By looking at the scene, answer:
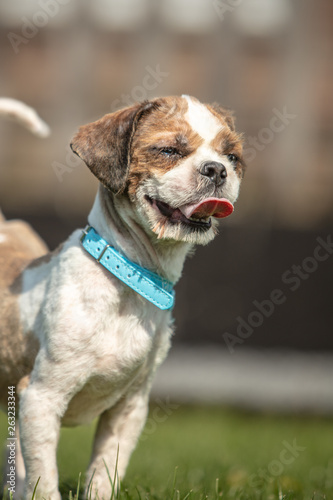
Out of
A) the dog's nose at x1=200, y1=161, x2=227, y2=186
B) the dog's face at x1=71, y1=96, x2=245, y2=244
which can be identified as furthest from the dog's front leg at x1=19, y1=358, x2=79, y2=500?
the dog's nose at x1=200, y1=161, x2=227, y2=186

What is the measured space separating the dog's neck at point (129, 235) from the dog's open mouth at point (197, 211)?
14cm

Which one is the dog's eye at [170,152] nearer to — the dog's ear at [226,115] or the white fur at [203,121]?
the white fur at [203,121]

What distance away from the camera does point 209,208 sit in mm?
3680

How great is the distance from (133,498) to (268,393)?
7123 mm

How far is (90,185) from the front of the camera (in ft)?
39.2

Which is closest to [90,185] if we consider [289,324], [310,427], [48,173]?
[48,173]

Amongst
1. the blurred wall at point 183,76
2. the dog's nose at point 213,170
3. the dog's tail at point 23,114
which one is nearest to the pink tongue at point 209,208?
the dog's nose at point 213,170

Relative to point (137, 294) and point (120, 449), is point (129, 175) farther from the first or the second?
point (120, 449)

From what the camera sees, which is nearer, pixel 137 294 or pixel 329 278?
pixel 137 294

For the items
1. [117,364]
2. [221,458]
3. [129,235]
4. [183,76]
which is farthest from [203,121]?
[183,76]

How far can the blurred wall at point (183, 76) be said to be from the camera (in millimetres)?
12039

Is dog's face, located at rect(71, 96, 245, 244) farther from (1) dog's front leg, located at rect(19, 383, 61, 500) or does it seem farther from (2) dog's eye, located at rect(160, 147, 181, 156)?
(1) dog's front leg, located at rect(19, 383, 61, 500)

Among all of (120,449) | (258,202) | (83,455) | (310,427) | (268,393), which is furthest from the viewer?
(258,202)

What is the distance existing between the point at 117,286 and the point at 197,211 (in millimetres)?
548
